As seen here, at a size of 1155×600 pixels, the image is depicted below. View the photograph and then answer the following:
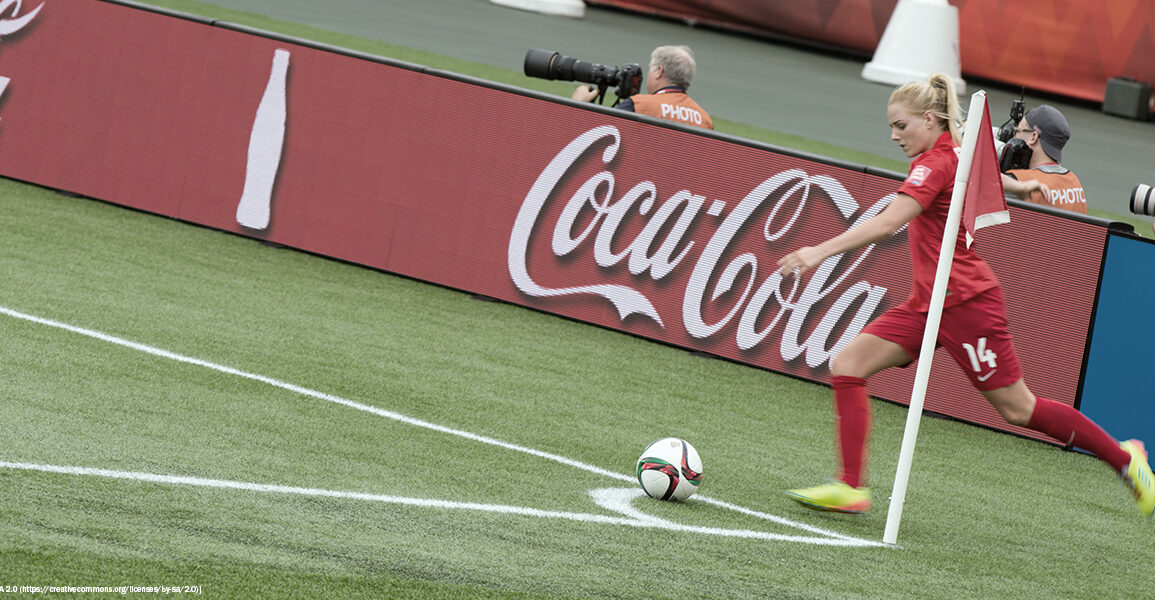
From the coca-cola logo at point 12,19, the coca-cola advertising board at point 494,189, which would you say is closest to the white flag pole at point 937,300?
the coca-cola advertising board at point 494,189

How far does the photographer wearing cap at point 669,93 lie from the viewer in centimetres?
1083

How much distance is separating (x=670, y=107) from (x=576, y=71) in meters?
0.83

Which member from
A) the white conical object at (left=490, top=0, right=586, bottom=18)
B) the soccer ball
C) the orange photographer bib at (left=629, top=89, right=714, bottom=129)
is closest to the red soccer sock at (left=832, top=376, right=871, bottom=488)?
the soccer ball

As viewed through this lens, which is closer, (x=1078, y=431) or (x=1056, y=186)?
(x=1078, y=431)

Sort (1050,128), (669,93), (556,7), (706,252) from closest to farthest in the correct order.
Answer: (706,252), (1050,128), (669,93), (556,7)

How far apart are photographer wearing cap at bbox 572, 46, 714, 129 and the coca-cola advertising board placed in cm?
62

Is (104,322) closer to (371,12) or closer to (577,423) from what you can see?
(577,423)

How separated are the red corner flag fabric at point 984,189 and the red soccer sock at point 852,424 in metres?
0.86

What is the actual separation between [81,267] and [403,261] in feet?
7.54

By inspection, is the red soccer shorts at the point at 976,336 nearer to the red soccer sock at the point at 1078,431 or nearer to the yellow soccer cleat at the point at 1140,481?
the red soccer sock at the point at 1078,431

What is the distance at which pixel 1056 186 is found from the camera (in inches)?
396

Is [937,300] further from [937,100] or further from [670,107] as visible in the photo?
[670,107]

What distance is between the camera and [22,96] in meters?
12.0

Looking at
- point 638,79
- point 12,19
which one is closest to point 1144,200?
point 638,79
